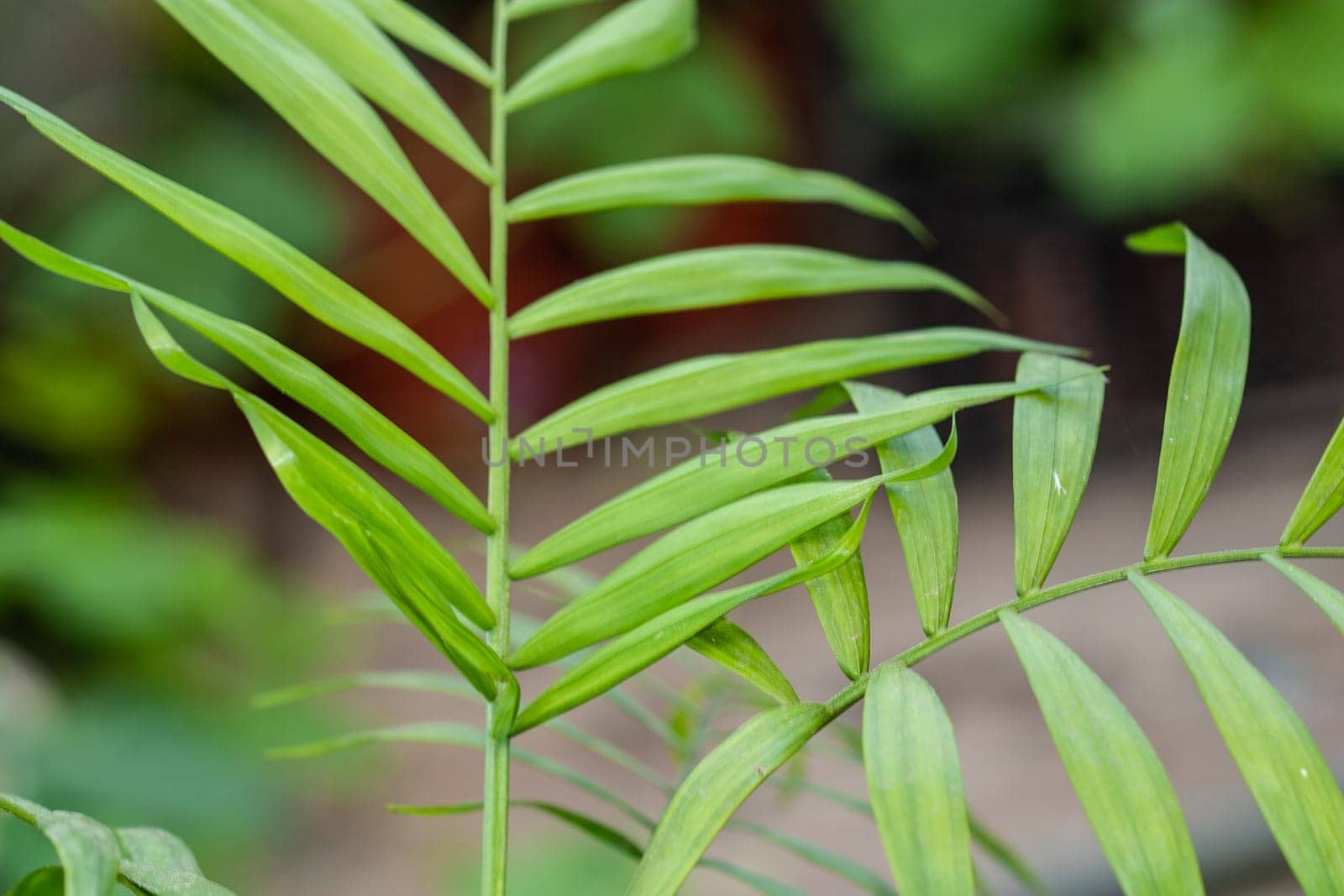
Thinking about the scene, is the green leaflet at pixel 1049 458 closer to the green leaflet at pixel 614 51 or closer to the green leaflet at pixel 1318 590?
the green leaflet at pixel 1318 590

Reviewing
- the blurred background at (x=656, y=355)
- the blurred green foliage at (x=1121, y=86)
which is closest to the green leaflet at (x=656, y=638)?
the blurred background at (x=656, y=355)

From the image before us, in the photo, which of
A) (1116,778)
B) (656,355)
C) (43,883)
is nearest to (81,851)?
(43,883)

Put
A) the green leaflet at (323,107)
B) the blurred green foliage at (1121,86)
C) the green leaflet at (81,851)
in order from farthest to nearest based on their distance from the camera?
the blurred green foliage at (1121,86), the green leaflet at (323,107), the green leaflet at (81,851)

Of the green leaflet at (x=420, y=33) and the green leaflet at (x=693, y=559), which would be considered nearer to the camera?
the green leaflet at (x=693, y=559)

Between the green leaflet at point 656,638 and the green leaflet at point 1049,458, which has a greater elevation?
the green leaflet at point 1049,458

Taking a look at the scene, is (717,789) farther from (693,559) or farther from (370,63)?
(370,63)

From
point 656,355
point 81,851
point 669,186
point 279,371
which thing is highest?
point 656,355
